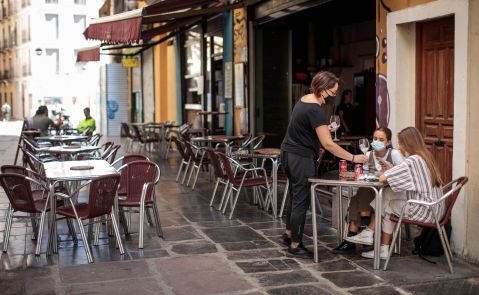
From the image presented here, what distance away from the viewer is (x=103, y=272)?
5.90 metres

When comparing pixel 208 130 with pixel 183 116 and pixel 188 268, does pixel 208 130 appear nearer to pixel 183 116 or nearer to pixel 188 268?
pixel 183 116

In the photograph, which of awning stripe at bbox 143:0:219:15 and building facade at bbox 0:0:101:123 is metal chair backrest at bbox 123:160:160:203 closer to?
awning stripe at bbox 143:0:219:15

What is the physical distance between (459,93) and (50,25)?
50.6m

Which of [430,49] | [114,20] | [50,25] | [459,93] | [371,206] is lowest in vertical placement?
[371,206]

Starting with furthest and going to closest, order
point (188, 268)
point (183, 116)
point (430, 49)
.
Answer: point (183, 116) → point (430, 49) → point (188, 268)

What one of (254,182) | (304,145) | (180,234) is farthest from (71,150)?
(304,145)

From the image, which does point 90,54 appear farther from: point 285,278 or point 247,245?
point 285,278

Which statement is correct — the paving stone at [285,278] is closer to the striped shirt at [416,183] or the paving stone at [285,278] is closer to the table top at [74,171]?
the striped shirt at [416,183]

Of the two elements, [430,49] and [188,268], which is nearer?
[188,268]

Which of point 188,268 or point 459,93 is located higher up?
point 459,93

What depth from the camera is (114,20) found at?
10.9 metres

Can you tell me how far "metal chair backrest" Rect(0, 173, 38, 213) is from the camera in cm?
636

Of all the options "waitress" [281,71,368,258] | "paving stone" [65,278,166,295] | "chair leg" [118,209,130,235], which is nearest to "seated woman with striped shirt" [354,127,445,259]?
"waitress" [281,71,368,258]

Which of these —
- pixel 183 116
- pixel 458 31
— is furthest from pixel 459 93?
pixel 183 116
